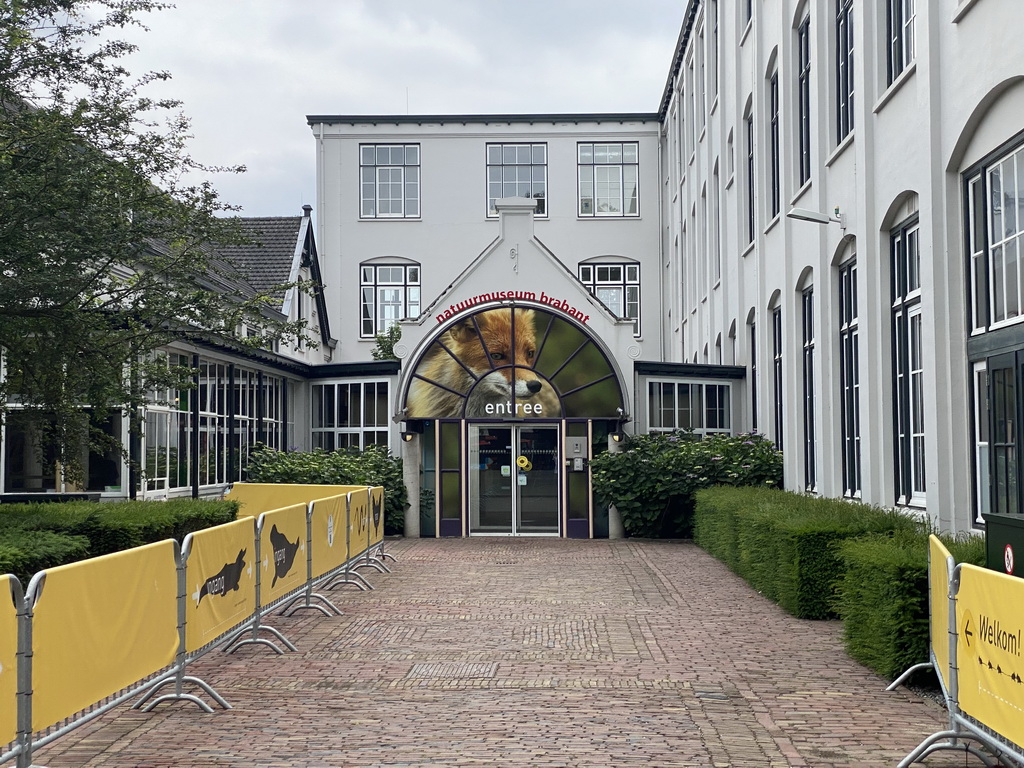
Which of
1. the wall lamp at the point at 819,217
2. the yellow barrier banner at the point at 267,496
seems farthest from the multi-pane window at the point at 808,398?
the yellow barrier banner at the point at 267,496

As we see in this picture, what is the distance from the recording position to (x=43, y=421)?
14.2m

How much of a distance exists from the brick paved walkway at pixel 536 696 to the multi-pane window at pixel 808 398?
585cm

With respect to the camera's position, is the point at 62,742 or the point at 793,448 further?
the point at 793,448

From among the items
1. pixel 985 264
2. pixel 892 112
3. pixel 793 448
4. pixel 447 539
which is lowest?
pixel 447 539

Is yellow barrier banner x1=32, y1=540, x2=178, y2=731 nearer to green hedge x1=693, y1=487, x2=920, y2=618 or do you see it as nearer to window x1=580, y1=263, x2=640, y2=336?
green hedge x1=693, y1=487, x2=920, y2=618

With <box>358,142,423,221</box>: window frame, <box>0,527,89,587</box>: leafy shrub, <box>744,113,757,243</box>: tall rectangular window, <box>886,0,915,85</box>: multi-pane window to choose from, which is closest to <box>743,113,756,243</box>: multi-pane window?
<box>744,113,757,243</box>: tall rectangular window

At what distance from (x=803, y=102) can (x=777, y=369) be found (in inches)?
202

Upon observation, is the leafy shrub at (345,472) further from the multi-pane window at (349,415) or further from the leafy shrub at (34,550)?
the leafy shrub at (34,550)

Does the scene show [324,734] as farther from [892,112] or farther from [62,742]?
[892,112]

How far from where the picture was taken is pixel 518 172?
138 feet

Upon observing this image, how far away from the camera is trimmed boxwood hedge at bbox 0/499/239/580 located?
1109 cm

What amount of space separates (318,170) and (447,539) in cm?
2085

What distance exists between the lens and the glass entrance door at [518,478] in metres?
25.1

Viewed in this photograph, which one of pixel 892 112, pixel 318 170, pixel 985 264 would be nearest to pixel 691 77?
pixel 318 170
